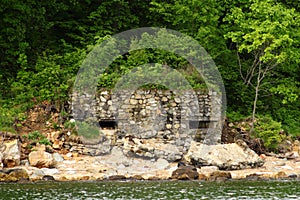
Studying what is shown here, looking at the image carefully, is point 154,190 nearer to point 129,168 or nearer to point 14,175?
point 129,168

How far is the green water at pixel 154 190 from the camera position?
52.7 feet

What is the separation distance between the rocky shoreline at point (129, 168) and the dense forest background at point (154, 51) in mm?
2489

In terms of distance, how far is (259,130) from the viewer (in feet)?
81.9

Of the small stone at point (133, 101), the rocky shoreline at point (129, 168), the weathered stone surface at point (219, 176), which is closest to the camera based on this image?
the rocky shoreline at point (129, 168)

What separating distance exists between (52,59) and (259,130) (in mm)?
8880

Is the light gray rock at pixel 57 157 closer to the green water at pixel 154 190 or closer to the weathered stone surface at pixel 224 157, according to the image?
the green water at pixel 154 190

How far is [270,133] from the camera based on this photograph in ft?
80.5

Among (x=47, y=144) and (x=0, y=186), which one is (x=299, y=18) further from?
(x=0, y=186)

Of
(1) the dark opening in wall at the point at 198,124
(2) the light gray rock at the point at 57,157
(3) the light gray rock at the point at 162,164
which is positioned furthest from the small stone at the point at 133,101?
(2) the light gray rock at the point at 57,157

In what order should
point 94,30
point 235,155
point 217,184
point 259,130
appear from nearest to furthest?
point 217,184 → point 235,155 → point 259,130 → point 94,30

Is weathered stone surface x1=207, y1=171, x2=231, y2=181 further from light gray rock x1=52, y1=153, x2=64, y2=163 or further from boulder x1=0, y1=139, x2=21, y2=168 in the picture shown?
boulder x1=0, y1=139, x2=21, y2=168

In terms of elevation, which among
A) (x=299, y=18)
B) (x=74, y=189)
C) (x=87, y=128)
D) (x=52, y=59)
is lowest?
(x=74, y=189)

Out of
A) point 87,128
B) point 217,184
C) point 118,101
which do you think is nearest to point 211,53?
point 118,101

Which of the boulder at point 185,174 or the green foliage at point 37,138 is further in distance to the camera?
the green foliage at point 37,138
